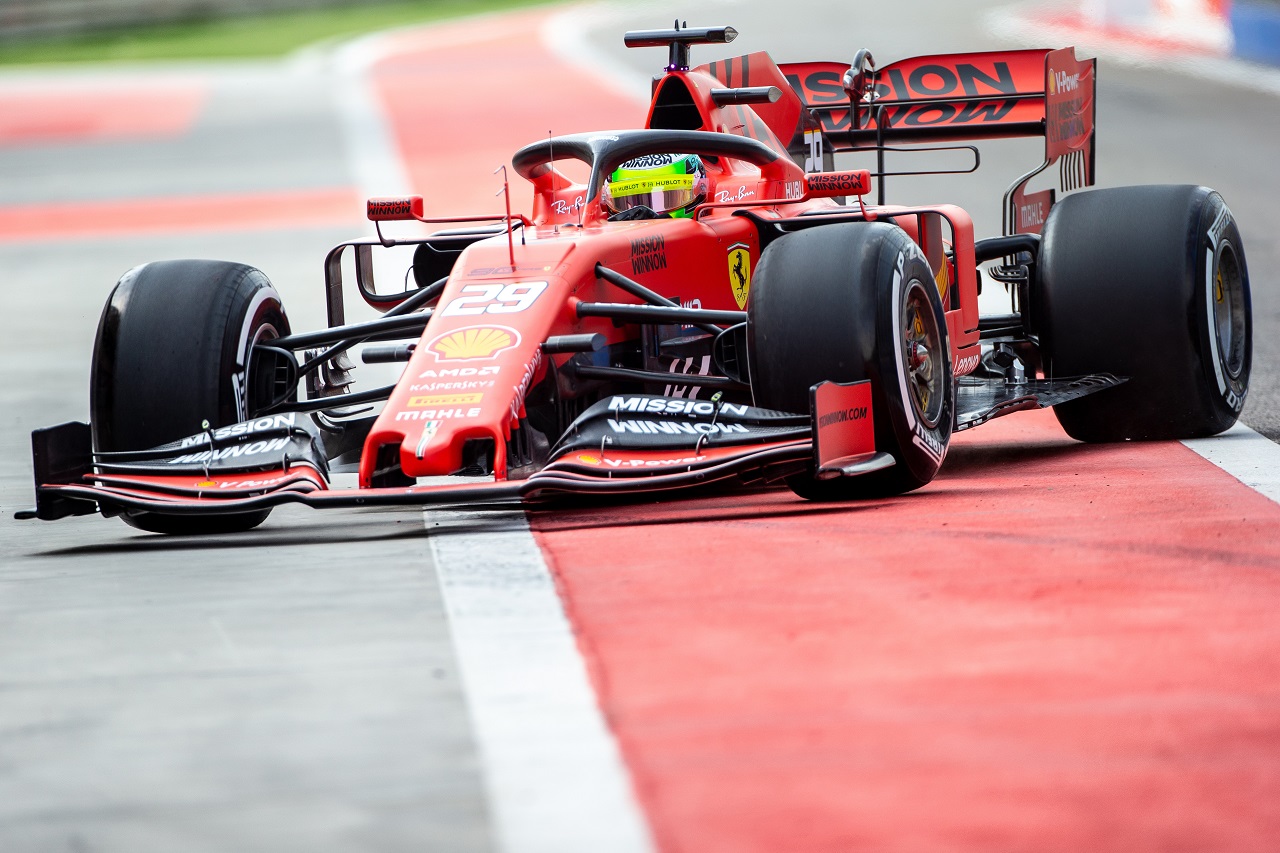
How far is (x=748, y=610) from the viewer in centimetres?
488

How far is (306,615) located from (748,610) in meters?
1.13

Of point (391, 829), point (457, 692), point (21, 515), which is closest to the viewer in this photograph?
point (391, 829)

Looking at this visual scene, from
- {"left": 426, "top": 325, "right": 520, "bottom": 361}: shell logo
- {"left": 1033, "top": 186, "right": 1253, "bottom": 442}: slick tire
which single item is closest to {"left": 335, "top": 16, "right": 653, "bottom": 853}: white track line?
{"left": 426, "top": 325, "right": 520, "bottom": 361}: shell logo

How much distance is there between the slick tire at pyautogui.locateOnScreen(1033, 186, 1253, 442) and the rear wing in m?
1.31

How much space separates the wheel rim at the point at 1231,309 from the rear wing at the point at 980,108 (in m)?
1.19

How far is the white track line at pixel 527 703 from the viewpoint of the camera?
339 centimetres

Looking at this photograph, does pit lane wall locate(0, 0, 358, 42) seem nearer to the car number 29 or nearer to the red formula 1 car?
the red formula 1 car

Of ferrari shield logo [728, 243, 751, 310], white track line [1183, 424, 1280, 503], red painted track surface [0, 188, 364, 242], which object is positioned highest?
ferrari shield logo [728, 243, 751, 310]

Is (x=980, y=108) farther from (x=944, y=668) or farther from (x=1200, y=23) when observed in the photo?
(x=1200, y=23)

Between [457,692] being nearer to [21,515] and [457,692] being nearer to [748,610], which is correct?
[748,610]

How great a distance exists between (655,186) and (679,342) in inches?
30.9

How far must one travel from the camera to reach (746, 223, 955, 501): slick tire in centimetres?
654

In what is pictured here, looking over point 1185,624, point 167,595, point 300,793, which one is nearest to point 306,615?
point 167,595

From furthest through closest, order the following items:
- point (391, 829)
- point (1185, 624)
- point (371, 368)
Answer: point (371, 368) < point (1185, 624) < point (391, 829)
